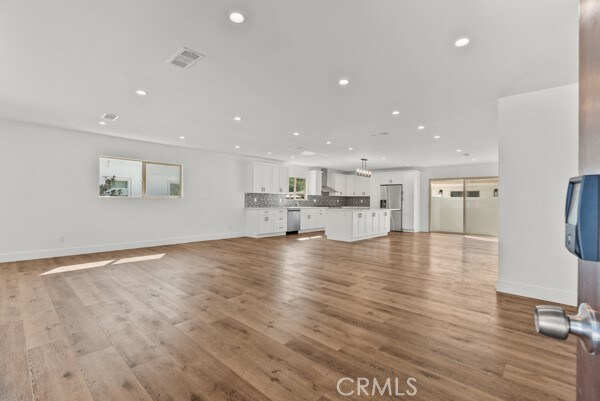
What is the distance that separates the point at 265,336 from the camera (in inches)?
92.2

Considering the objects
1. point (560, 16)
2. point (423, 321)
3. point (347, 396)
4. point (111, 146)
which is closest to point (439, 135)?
point (560, 16)

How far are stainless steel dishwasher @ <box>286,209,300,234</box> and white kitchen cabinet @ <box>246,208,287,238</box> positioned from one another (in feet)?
0.96

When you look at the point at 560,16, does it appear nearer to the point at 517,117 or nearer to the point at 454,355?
the point at 517,117

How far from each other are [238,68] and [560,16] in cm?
278

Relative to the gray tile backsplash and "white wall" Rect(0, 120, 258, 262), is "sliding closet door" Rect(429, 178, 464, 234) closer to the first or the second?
the gray tile backsplash

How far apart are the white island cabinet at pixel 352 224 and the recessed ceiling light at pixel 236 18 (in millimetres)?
6111

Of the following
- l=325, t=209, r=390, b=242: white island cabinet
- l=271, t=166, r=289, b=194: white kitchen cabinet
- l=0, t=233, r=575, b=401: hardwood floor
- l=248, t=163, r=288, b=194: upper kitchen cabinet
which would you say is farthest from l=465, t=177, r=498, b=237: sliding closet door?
l=248, t=163, r=288, b=194: upper kitchen cabinet

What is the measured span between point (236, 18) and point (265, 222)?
23.0ft

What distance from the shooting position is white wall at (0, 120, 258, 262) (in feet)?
16.3

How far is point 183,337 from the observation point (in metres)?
2.32

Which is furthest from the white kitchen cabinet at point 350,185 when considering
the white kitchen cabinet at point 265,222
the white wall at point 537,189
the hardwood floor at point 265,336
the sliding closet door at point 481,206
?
the white wall at point 537,189

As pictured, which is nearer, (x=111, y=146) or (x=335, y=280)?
(x=335, y=280)

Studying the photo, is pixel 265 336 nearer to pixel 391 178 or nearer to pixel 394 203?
pixel 394 203

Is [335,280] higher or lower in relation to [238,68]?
lower
